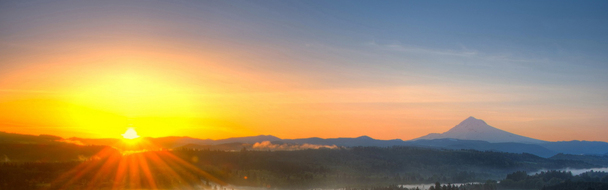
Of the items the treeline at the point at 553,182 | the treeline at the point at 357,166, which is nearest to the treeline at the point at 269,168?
the treeline at the point at 357,166

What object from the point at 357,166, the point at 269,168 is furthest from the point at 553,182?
the point at 269,168

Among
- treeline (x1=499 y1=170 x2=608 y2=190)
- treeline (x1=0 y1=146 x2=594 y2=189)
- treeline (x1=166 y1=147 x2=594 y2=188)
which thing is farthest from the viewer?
A: treeline (x1=166 y1=147 x2=594 y2=188)

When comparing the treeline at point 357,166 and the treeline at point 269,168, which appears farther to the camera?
the treeline at point 357,166

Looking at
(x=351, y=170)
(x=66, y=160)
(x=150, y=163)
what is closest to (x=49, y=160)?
(x=66, y=160)

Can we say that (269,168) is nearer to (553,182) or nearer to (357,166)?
(357,166)

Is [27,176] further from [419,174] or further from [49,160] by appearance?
[419,174]

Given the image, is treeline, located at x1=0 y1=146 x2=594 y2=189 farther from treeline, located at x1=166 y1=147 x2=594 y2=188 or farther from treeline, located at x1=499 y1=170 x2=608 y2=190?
treeline, located at x1=499 y1=170 x2=608 y2=190

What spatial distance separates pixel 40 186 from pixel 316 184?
69.8 m

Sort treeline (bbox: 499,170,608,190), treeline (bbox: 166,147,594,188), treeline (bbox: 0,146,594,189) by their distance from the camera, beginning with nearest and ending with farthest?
treeline (bbox: 0,146,594,189), treeline (bbox: 499,170,608,190), treeline (bbox: 166,147,594,188)

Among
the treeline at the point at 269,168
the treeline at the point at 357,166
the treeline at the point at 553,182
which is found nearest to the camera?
the treeline at the point at 269,168

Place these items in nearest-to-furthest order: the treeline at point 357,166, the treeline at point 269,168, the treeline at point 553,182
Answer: the treeline at point 269,168 < the treeline at point 553,182 < the treeline at point 357,166

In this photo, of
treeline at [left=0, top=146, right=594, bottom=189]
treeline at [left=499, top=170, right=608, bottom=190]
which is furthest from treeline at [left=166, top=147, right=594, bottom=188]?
treeline at [left=499, top=170, right=608, bottom=190]

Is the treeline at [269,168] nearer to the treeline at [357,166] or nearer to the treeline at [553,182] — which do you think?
the treeline at [357,166]

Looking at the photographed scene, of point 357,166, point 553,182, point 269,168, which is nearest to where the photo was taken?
point 553,182
